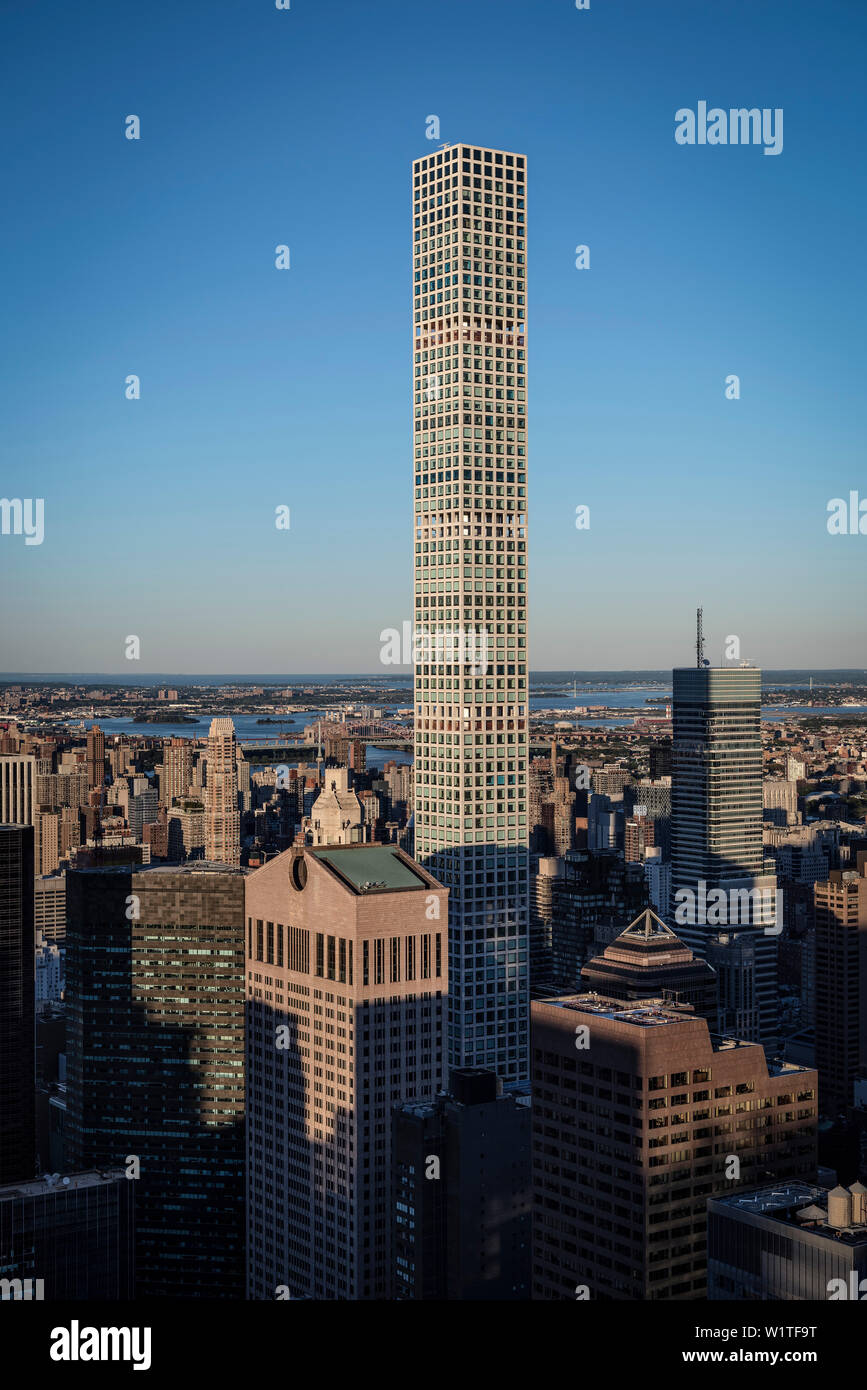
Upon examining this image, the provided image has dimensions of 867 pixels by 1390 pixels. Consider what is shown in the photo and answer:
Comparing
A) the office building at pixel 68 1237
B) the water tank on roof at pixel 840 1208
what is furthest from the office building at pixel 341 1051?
the water tank on roof at pixel 840 1208

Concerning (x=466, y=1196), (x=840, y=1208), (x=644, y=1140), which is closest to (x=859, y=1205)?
(x=840, y=1208)

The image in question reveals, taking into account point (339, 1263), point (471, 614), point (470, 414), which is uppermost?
point (470, 414)

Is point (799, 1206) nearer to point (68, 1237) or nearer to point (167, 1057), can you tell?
point (68, 1237)

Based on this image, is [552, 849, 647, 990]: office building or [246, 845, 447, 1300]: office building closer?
[246, 845, 447, 1300]: office building

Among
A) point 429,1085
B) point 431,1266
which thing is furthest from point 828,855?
point 431,1266

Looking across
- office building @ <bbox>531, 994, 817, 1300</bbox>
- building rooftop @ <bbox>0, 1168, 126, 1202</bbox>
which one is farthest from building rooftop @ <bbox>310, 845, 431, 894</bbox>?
building rooftop @ <bbox>0, 1168, 126, 1202</bbox>

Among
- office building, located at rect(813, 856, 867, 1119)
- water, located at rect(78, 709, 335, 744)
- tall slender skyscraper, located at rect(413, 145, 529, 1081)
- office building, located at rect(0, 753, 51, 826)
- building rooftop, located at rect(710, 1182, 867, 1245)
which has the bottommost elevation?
office building, located at rect(813, 856, 867, 1119)

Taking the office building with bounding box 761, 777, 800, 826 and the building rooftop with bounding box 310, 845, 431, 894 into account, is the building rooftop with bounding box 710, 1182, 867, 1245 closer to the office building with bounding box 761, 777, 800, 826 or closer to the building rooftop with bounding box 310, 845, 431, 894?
the building rooftop with bounding box 310, 845, 431, 894
